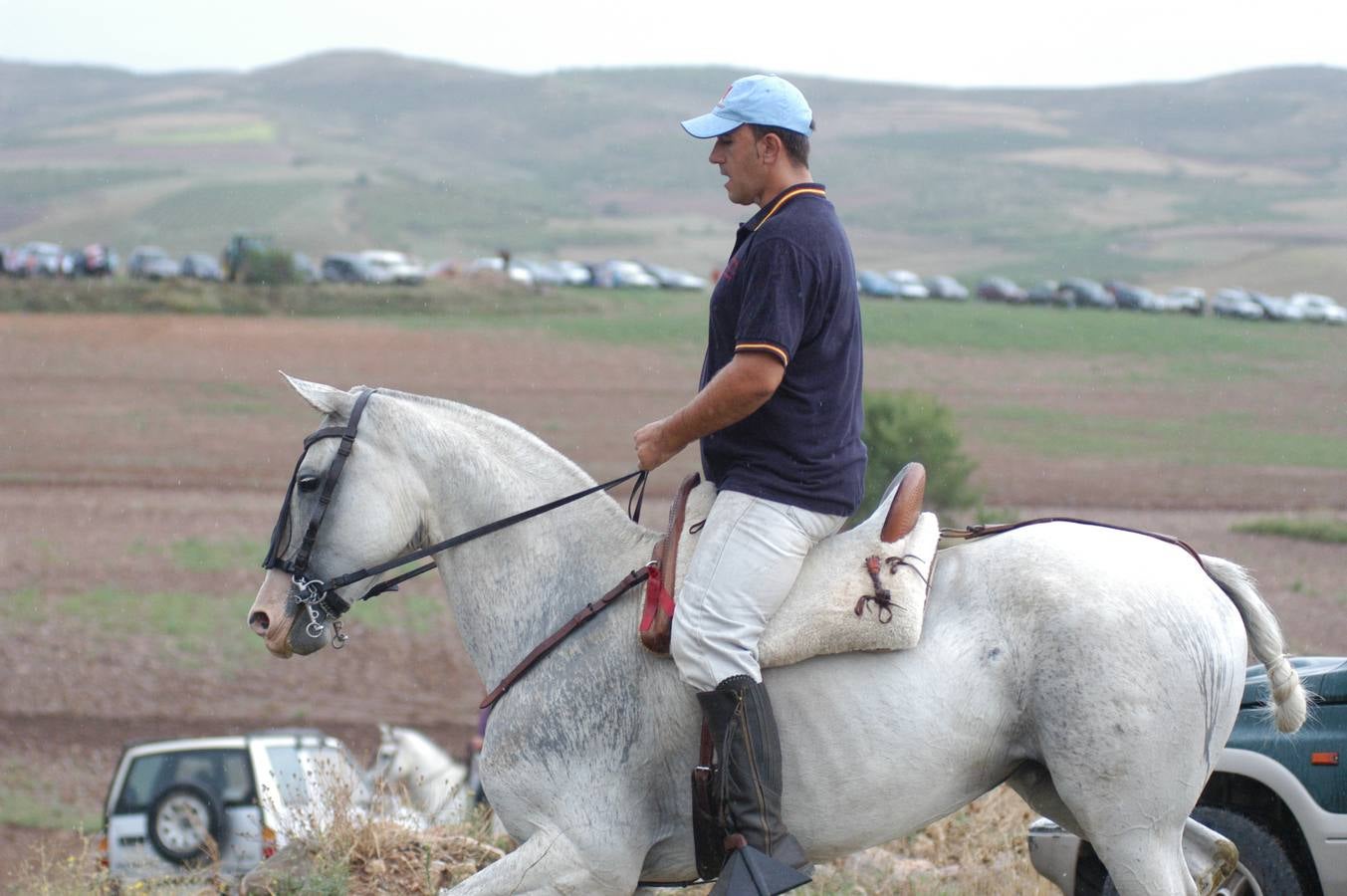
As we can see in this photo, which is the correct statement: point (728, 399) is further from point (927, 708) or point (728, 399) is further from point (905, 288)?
point (905, 288)

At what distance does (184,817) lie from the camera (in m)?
13.3

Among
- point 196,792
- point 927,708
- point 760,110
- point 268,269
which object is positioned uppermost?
point 760,110

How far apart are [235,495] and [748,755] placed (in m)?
33.7

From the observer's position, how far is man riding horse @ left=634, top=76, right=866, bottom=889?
14.6 ft

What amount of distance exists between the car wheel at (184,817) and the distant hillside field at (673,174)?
76893 mm

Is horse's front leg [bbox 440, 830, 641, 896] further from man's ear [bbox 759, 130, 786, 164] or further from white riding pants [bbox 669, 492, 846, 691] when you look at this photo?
man's ear [bbox 759, 130, 786, 164]

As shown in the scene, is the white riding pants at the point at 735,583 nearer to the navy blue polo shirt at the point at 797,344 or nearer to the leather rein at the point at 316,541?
the navy blue polo shirt at the point at 797,344

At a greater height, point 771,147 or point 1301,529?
point 771,147

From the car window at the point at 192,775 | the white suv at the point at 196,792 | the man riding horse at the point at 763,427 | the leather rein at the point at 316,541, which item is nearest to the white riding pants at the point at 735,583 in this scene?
the man riding horse at the point at 763,427

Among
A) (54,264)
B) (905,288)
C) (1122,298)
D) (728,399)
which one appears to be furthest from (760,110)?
(1122,298)

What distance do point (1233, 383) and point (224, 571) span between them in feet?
114

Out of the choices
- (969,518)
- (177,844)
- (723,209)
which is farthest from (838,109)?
(177,844)

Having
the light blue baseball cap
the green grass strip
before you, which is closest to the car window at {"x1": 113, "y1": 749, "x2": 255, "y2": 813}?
the light blue baseball cap

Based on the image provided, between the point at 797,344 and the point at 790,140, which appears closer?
the point at 797,344
